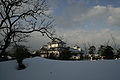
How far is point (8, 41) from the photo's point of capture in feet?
40.1

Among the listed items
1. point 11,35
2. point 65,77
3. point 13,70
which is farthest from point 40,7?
point 65,77

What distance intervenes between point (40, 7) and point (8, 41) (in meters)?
5.67

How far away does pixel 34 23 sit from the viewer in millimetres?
13945

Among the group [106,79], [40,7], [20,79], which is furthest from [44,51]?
[106,79]

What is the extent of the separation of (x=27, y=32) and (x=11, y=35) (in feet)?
5.57

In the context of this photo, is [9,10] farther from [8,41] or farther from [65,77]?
[65,77]

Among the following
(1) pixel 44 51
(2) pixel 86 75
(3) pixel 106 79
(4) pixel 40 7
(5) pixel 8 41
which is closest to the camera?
(3) pixel 106 79

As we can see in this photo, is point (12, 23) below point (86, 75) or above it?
above

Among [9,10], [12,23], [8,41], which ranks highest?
[9,10]

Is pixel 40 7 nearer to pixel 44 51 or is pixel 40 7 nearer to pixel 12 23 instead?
pixel 12 23

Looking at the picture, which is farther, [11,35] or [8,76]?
[11,35]

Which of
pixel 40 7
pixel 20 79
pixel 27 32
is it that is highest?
pixel 40 7

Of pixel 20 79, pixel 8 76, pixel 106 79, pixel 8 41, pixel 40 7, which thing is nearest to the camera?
pixel 106 79

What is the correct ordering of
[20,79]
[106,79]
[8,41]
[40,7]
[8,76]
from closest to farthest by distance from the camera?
[106,79] → [20,79] → [8,76] → [8,41] → [40,7]
